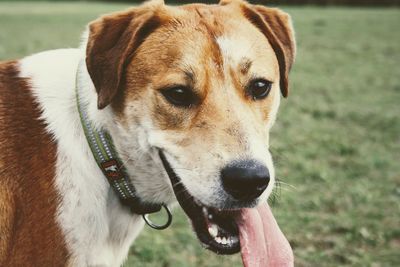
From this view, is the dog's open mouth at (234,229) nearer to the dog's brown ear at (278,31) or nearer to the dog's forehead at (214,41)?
the dog's forehead at (214,41)

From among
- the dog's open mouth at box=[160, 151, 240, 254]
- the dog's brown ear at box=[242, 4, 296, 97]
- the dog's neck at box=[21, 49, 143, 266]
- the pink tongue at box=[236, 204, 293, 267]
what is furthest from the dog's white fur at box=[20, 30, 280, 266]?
the dog's brown ear at box=[242, 4, 296, 97]

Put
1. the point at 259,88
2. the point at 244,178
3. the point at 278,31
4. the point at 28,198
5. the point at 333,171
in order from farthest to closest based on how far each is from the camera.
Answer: the point at 333,171 → the point at 278,31 → the point at 259,88 → the point at 28,198 → the point at 244,178

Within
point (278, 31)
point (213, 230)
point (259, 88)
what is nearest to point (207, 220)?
point (213, 230)

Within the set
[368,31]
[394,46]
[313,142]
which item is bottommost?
[368,31]

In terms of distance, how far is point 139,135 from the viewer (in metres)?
3.03

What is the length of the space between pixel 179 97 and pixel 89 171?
649 millimetres

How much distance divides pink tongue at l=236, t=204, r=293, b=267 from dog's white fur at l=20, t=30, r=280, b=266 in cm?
24

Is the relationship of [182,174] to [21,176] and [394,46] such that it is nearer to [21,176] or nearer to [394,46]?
[21,176]

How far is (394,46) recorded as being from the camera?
16.0 meters

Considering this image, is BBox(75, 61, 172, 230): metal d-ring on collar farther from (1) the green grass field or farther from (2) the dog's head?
(1) the green grass field

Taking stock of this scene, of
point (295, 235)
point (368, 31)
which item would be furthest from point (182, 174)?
point (368, 31)

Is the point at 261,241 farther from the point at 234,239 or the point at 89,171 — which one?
the point at 89,171

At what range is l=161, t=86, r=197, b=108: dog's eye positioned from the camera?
2.97 m

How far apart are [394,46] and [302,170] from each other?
1118 cm
